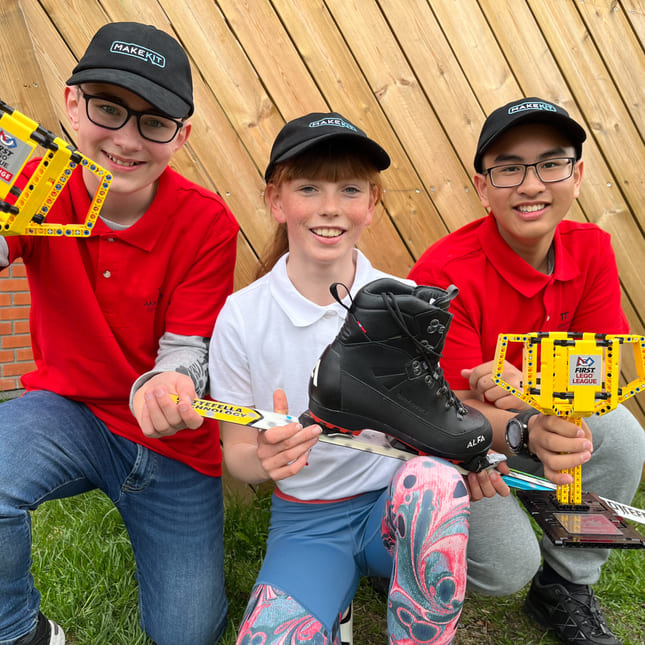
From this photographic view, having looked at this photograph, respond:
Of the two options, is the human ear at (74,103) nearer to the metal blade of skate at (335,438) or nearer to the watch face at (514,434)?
the metal blade of skate at (335,438)

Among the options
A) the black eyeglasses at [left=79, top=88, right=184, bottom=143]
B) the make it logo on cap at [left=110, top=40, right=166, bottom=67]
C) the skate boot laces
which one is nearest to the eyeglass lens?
the black eyeglasses at [left=79, top=88, right=184, bottom=143]

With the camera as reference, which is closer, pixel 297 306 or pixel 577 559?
pixel 297 306

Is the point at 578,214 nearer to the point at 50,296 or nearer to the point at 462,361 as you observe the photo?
the point at 462,361

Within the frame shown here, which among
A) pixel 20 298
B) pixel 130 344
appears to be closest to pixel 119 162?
pixel 130 344

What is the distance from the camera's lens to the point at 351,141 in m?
1.59

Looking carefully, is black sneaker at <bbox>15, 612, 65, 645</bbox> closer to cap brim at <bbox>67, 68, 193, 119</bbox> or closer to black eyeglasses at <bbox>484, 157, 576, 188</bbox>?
cap brim at <bbox>67, 68, 193, 119</bbox>

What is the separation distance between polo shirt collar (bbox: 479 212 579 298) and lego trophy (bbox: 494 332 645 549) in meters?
0.46

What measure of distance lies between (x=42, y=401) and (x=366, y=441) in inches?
37.8

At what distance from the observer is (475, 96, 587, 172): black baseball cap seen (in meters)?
1.74

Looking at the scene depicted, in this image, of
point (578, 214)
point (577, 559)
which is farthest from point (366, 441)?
point (578, 214)

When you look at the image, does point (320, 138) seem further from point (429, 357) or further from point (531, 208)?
point (531, 208)

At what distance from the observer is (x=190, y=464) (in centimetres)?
188

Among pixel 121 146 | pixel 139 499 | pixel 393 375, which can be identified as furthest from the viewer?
pixel 139 499

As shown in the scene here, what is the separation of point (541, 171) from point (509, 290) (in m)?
0.36
